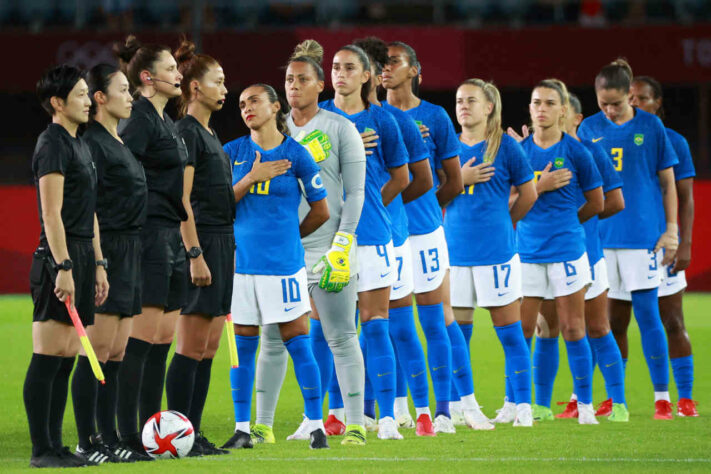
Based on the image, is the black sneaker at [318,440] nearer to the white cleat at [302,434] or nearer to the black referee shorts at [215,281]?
the white cleat at [302,434]

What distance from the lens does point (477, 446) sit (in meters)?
6.59

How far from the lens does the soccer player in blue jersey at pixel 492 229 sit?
766 centimetres

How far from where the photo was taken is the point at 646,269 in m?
8.38

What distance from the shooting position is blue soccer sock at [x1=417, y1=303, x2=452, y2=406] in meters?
7.40

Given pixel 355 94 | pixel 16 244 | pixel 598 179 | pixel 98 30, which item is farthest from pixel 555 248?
pixel 98 30

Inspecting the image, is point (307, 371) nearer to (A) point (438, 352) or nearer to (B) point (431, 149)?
(A) point (438, 352)

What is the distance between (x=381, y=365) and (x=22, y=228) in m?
13.2

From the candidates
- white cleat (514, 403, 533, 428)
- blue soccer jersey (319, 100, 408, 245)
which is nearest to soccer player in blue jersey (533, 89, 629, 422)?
white cleat (514, 403, 533, 428)

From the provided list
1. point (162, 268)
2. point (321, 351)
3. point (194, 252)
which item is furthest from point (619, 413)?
point (162, 268)

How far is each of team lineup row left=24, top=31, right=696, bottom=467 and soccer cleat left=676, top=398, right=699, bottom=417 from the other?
0.01 metres

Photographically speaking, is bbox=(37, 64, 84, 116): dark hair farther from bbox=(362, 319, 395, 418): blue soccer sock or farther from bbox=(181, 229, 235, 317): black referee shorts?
Result: bbox=(362, 319, 395, 418): blue soccer sock

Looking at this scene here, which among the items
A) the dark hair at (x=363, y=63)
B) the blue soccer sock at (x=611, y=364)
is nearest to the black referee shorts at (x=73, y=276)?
the dark hair at (x=363, y=63)

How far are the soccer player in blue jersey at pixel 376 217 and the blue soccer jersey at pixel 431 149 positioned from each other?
51cm

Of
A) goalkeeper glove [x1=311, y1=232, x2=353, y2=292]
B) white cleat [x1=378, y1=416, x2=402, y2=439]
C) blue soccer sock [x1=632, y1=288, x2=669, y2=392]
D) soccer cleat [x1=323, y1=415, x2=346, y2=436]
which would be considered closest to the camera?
goalkeeper glove [x1=311, y1=232, x2=353, y2=292]
